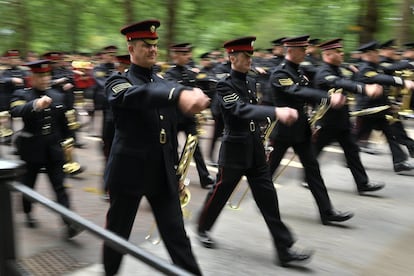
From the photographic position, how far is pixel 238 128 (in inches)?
167

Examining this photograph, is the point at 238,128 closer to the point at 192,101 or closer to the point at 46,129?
the point at 192,101

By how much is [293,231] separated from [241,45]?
6.61ft

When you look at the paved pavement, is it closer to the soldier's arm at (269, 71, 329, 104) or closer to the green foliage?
the soldier's arm at (269, 71, 329, 104)

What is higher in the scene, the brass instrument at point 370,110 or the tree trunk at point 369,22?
the tree trunk at point 369,22

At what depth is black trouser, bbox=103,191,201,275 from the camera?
123 inches

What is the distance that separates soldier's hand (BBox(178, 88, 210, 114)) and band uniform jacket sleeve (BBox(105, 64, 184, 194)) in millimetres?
490

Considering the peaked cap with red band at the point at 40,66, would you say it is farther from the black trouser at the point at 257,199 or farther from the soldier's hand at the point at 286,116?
the soldier's hand at the point at 286,116

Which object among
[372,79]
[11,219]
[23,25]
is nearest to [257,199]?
[11,219]

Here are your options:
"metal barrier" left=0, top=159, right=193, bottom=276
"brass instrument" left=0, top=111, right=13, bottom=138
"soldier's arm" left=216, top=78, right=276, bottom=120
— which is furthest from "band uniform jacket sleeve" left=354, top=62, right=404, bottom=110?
"brass instrument" left=0, top=111, right=13, bottom=138

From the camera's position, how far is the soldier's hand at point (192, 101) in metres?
2.46

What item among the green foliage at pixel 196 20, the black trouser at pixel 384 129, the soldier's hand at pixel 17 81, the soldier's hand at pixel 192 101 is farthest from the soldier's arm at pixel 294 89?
the green foliage at pixel 196 20

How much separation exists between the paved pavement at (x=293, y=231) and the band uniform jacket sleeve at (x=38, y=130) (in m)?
0.76

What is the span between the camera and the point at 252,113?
367 cm

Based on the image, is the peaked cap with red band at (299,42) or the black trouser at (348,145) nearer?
the peaked cap with red band at (299,42)
